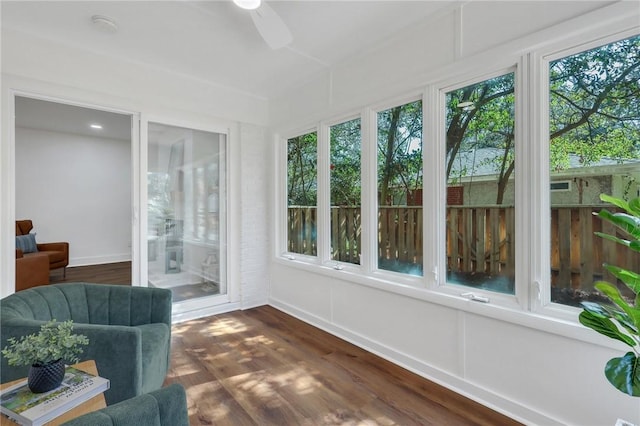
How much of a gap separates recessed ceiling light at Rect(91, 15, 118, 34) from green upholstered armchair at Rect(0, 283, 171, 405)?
6.60 ft

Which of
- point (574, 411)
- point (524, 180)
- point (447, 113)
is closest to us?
point (574, 411)

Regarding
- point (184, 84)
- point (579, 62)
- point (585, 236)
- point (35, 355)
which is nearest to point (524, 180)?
point (585, 236)

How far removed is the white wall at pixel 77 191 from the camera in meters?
5.81

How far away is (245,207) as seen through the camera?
A: 12.8 ft

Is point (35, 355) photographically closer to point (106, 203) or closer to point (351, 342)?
point (351, 342)

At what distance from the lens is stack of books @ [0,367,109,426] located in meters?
1.04

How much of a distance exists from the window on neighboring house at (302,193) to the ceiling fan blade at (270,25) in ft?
4.91

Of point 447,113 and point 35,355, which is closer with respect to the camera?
point 35,355

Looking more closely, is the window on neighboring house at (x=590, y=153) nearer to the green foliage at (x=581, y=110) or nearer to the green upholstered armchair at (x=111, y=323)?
the green foliage at (x=581, y=110)

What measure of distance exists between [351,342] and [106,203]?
6.44m

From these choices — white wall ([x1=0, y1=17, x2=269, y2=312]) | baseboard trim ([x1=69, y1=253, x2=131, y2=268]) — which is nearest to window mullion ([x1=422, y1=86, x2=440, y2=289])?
white wall ([x1=0, y1=17, x2=269, y2=312])

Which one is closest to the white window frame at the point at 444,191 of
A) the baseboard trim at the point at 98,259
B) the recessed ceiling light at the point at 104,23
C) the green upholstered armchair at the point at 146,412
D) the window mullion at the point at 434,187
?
the window mullion at the point at 434,187

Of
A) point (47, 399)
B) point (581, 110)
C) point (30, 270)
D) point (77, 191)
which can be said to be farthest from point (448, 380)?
point (77, 191)

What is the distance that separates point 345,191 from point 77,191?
6.18 metres
